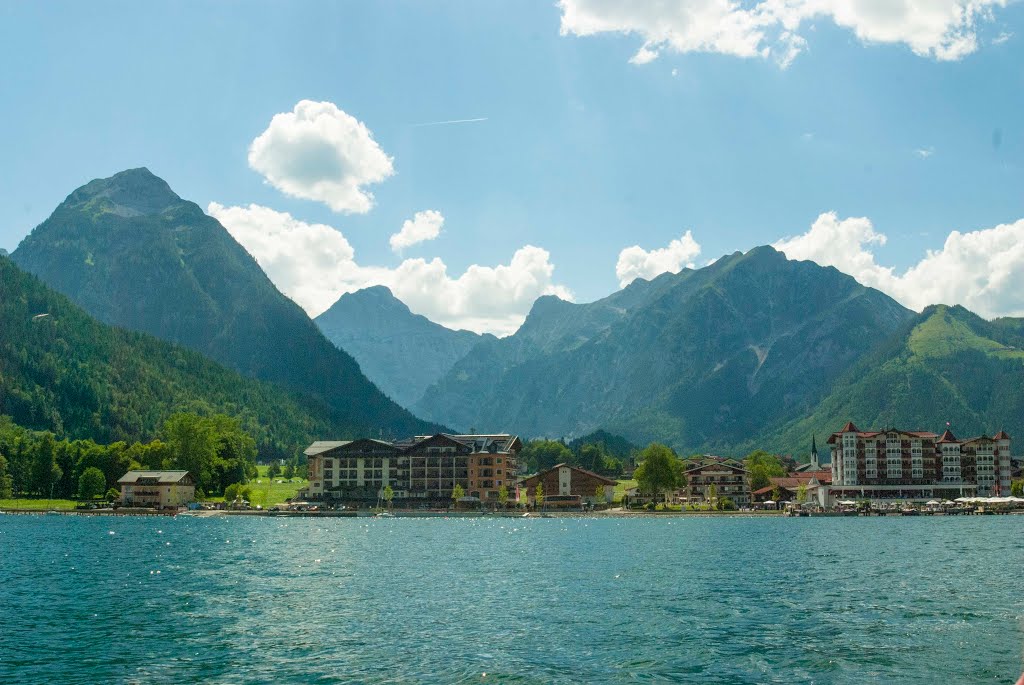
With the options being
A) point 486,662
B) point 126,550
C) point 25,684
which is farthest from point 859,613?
point 126,550

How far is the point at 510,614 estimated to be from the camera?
65.4 metres

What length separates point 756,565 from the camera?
100 metres

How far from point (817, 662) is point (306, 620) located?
31.2 meters

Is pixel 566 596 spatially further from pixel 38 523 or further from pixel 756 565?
pixel 38 523

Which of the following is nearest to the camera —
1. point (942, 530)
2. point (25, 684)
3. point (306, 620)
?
point (25, 684)

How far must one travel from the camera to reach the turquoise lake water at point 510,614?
4753 centimetres

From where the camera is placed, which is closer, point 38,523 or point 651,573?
point 651,573

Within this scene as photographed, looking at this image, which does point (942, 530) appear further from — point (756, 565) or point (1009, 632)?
point (1009, 632)

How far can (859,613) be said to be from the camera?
213ft

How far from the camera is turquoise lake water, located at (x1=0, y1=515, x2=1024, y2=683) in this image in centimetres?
4753

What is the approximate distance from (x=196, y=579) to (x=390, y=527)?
100664 mm

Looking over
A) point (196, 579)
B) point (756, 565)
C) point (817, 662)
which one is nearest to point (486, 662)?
point (817, 662)

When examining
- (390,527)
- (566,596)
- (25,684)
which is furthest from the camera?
(390,527)

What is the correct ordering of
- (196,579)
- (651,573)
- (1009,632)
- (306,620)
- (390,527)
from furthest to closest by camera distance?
(390,527) → (651,573) → (196,579) → (306,620) → (1009,632)
